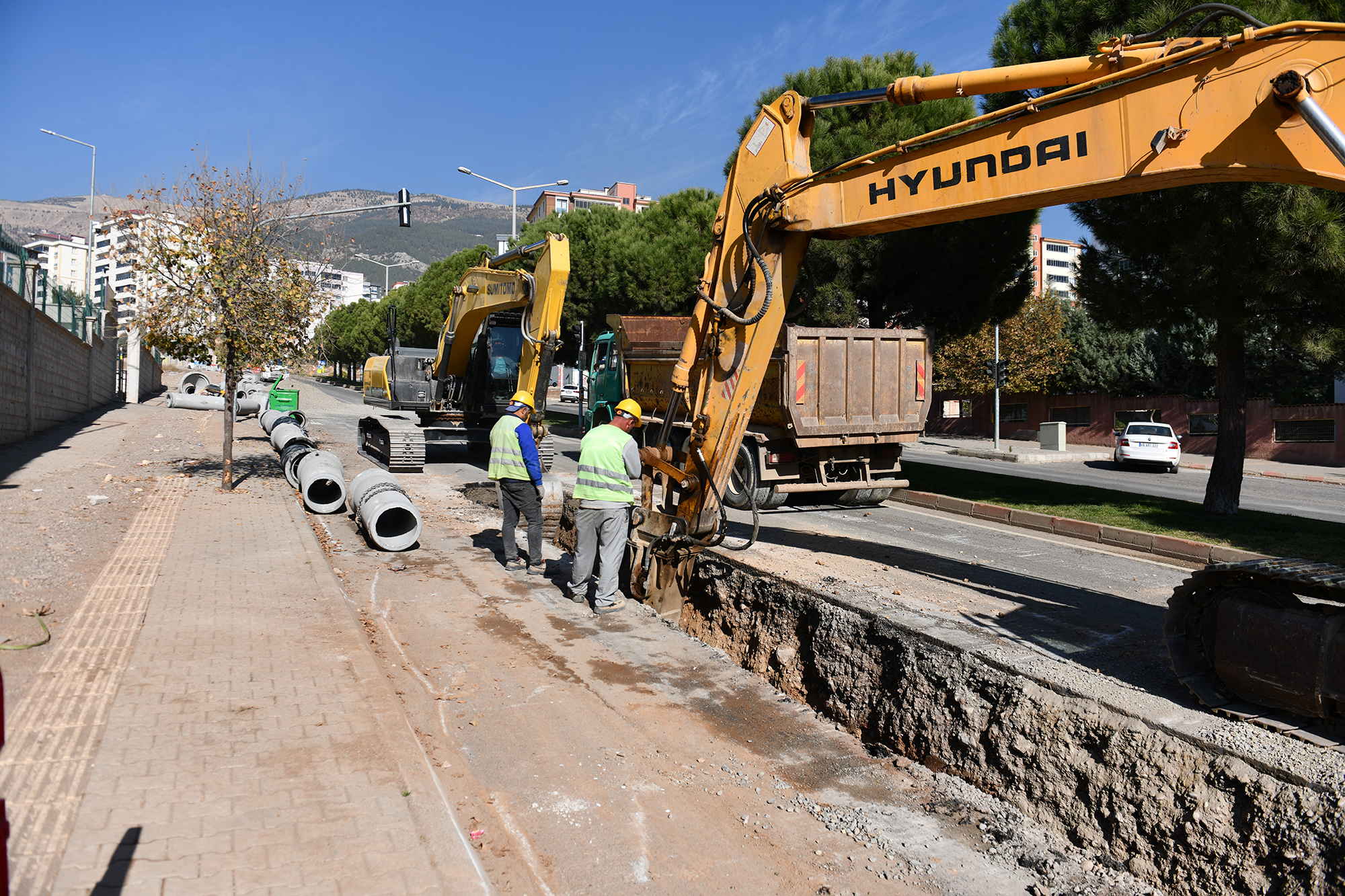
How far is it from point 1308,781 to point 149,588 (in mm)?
7927

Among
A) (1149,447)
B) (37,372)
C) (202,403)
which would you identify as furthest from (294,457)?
(1149,447)

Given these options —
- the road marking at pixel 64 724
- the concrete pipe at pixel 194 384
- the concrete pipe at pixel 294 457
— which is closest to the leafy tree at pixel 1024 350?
the concrete pipe at pixel 294 457

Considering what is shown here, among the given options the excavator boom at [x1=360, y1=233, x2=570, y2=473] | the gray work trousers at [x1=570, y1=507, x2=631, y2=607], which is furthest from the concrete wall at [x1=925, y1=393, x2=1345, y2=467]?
the gray work trousers at [x1=570, y1=507, x2=631, y2=607]

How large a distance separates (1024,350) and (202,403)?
3213 cm

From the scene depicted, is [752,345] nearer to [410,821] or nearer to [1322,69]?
[1322,69]

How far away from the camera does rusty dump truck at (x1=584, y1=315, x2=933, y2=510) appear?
10.1m

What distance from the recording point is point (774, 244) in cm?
657

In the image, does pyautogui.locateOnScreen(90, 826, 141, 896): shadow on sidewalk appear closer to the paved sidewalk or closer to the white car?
the paved sidewalk

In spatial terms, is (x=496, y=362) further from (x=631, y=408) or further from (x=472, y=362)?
(x=631, y=408)

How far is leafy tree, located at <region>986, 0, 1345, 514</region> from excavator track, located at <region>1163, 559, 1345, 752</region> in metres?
6.77

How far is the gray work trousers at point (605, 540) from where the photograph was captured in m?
7.50

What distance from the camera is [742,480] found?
10.9m

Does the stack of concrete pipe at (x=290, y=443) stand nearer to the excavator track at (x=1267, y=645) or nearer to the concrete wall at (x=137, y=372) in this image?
the excavator track at (x=1267, y=645)

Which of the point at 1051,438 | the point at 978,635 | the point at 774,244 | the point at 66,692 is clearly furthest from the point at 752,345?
the point at 1051,438
